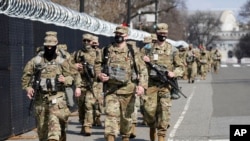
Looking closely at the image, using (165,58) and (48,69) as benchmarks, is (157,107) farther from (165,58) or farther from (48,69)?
(48,69)

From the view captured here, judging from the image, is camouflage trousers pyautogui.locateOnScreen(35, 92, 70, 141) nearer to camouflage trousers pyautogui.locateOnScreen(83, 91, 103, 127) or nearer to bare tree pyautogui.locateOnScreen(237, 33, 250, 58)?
camouflage trousers pyautogui.locateOnScreen(83, 91, 103, 127)

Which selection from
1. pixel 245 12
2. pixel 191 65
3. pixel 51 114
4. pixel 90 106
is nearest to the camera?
pixel 51 114

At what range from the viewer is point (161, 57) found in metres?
11.4

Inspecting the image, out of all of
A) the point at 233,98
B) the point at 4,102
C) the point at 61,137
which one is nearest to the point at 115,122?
the point at 61,137

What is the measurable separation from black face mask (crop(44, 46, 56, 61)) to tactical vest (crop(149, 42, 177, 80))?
2163mm

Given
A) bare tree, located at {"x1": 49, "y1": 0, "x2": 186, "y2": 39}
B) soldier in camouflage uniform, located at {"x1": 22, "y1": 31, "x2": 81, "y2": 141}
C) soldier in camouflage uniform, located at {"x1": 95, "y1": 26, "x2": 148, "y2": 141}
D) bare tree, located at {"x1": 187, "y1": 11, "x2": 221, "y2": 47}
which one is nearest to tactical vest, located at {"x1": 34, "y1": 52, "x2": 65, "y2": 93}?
soldier in camouflage uniform, located at {"x1": 22, "y1": 31, "x2": 81, "y2": 141}

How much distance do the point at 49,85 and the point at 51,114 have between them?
0.41 m

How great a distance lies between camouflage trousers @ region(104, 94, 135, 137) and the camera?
1030 cm

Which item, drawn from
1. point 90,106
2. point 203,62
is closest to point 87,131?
point 90,106

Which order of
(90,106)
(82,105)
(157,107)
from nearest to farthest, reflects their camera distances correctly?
(157,107), (90,106), (82,105)

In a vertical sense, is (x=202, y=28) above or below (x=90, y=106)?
above

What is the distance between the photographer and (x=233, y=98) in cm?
2211

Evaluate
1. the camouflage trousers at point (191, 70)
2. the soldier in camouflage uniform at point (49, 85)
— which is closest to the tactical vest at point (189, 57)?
the camouflage trousers at point (191, 70)

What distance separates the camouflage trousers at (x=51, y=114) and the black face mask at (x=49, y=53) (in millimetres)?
520
